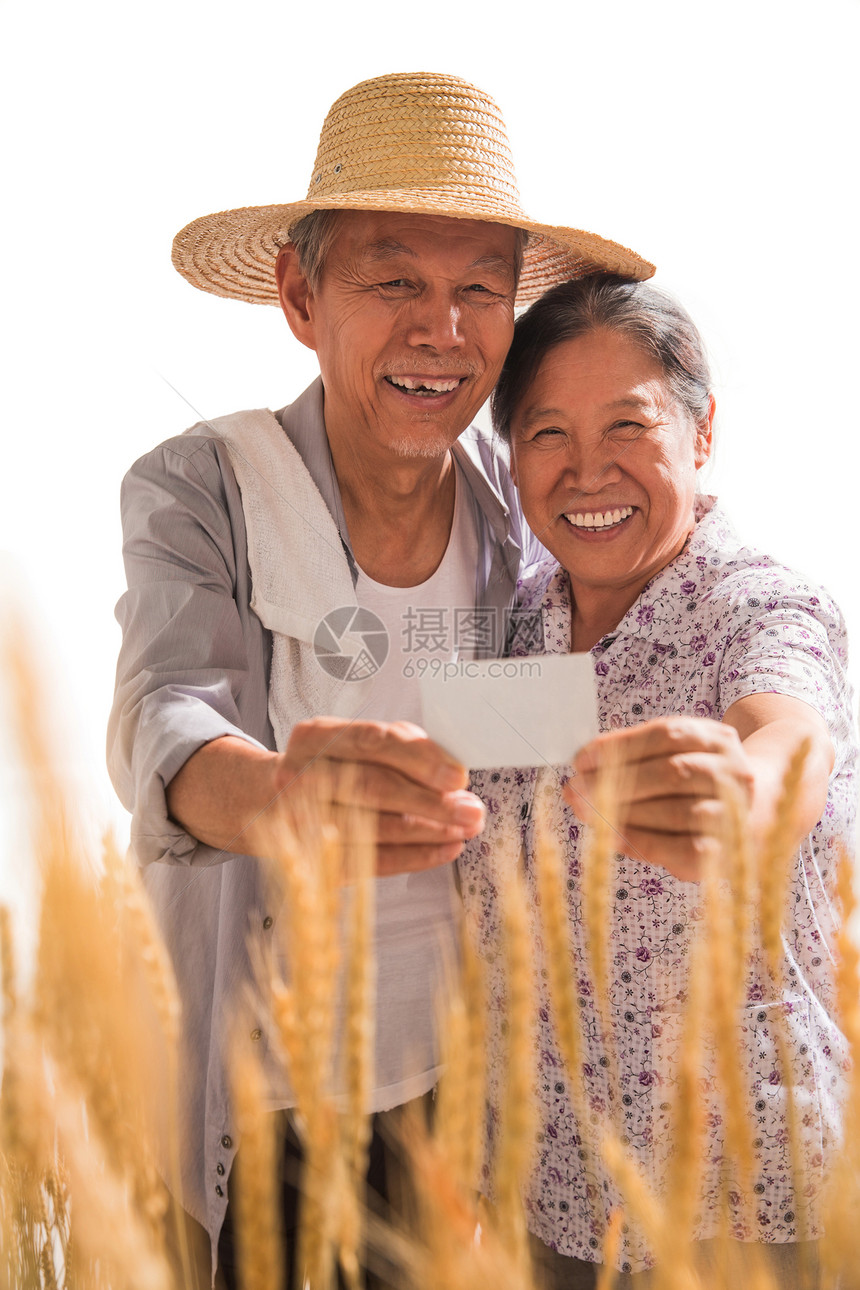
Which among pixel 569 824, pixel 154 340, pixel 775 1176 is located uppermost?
pixel 154 340

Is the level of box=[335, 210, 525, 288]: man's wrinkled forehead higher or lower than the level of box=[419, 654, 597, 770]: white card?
higher

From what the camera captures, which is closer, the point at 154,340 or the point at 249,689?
the point at 249,689

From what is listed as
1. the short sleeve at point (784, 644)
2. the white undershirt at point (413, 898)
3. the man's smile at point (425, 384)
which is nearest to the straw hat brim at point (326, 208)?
the man's smile at point (425, 384)

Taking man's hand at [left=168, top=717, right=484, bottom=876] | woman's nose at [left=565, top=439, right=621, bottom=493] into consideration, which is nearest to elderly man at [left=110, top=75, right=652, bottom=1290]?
man's hand at [left=168, top=717, right=484, bottom=876]

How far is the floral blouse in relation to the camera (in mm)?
722

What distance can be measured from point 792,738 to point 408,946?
0.44m

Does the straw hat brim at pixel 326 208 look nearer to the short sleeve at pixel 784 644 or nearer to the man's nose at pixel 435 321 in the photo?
the man's nose at pixel 435 321

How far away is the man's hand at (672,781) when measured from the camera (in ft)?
1.64

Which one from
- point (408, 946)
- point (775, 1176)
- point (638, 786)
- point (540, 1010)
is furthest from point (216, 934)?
point (775, 1176)

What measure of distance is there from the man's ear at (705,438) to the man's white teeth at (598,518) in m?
0.11

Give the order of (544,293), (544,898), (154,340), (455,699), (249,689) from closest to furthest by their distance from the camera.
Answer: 1. (544,898)
2. (455,699)
3. (249,689)
4. (154,340)
5. (544,293)

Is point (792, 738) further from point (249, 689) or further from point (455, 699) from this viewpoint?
point (249, 689)

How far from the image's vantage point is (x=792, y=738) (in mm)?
611

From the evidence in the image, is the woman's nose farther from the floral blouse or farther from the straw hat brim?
the straw hat brim
